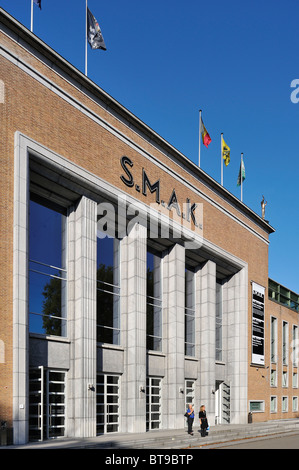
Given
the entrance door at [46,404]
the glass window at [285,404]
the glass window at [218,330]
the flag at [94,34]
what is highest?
the flag at [94,34]

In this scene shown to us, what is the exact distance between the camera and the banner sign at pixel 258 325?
44.8 m

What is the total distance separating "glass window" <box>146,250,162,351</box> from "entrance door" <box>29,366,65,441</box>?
8394mm

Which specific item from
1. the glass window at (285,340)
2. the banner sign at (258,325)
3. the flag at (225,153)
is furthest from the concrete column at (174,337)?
the glass window at (285,340)

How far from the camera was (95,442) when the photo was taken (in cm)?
2333

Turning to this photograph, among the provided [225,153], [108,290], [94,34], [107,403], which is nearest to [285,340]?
[225,153]

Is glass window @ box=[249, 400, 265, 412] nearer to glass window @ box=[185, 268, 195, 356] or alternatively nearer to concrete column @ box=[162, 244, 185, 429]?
glass window @ box=[185, 268, 195, 356]

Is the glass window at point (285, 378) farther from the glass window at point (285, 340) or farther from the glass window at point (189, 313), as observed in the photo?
the glass window at point (189, 313)

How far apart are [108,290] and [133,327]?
92.4 inches

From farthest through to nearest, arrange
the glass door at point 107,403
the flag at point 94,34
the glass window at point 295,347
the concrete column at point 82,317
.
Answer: the glass window at point 295,347 → the flag at point 94,34 → the glass door at point 107,403 → the concrete column at point 82,317

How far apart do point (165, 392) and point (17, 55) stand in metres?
20.3

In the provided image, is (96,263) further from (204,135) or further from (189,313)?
(204,135)

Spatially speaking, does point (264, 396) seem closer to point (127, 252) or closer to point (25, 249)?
point (127, 252)

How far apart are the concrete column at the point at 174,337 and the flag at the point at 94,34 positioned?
42.5 ft

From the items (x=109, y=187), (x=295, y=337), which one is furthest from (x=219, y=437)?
(x=295, y=337)
